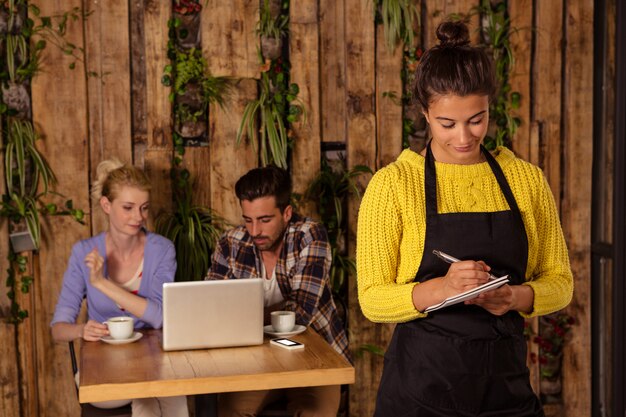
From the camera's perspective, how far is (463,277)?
5.46 ft

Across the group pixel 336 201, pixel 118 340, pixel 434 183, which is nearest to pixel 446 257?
pixel 434 183

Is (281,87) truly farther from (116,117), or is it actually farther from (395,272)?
(395,272)

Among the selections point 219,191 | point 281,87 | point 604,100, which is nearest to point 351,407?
point 219,191

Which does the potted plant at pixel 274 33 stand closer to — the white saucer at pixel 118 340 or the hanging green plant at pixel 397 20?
the hanging green plant at pixel 397 20

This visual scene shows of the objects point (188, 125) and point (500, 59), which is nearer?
point (188, 125)

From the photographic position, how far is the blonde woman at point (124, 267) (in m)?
3.34

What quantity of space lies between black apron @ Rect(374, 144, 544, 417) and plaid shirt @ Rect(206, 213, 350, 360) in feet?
5.26

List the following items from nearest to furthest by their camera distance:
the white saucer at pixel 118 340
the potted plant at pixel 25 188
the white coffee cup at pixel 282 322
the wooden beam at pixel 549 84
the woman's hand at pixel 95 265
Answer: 1. the white saucer at pixel 118 340
2. the white coffee cup at pixel 282 322
3. the woman's hand at pixel 95 265
4. the potted plant at pixel 25 188
5. the wooden beam at pixel 549 84

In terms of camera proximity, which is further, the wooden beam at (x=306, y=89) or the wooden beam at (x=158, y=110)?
the wooden beam at (x=306, y=89)

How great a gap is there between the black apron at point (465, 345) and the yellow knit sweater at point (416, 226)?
27 mm

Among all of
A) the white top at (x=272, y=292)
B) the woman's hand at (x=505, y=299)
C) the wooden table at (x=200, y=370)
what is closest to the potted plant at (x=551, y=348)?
the white top at (x=272, y=292)

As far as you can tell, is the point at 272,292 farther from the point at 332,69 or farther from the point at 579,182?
the point at 579,182

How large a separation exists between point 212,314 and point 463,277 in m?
1.31

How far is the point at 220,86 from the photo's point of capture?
4098 mm
